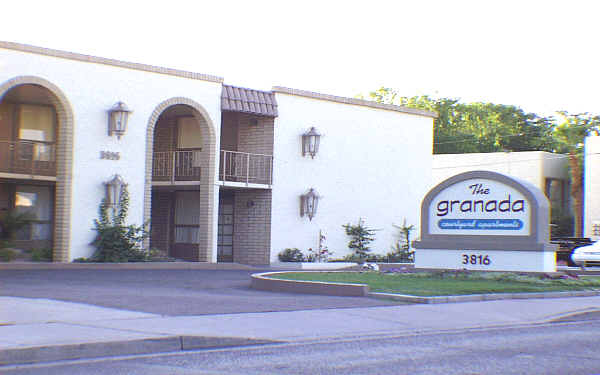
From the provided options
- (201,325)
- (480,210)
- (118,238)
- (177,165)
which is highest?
(177,165)

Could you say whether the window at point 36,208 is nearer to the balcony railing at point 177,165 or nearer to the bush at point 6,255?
the bush at point 6,255

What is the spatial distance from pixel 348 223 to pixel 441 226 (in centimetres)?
1040

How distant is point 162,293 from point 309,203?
14.5 metres

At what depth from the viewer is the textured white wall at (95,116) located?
24.3 metres

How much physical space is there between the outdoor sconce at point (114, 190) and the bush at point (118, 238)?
0.42 feet

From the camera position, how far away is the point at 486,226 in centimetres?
2069

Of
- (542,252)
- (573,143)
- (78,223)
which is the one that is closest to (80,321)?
(542,252)

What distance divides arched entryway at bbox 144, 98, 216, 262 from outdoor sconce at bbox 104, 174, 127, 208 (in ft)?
6.74

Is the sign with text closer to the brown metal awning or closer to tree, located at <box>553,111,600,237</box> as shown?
the brown metal awning

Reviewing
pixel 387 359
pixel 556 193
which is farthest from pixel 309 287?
pixel 556 193

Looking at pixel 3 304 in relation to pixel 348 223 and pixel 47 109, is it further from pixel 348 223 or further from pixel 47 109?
pixel 348 223

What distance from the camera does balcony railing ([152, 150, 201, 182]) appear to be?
96.5 feet

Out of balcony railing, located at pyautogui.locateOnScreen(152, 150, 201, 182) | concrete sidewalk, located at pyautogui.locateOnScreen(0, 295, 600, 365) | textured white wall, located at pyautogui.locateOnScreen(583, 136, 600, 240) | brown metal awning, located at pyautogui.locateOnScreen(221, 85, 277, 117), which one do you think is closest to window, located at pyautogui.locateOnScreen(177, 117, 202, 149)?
balcony railing, located at pyautogui.locateOnScreen(152, 150, 201, 182)

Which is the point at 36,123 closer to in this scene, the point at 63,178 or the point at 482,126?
the point at 63,178
